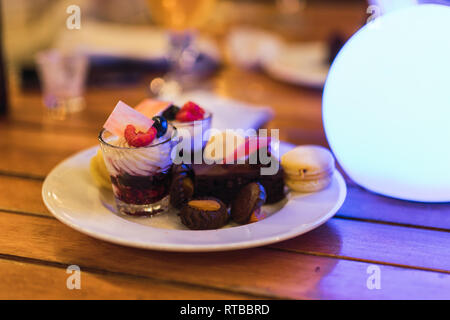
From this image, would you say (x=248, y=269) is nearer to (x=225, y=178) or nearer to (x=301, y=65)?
(x=225, y=178)

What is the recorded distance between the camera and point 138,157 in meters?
0.83

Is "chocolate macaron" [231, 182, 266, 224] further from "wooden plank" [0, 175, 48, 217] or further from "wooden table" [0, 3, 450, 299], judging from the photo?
"wooden plank" [0, 175, 48, 217]

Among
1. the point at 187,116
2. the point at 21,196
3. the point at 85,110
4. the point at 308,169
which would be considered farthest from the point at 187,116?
the point at 85,110

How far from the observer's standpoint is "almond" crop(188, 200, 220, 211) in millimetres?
824

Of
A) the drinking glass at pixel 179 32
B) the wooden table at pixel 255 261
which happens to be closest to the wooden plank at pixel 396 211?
the wooden table at pixel 255 261

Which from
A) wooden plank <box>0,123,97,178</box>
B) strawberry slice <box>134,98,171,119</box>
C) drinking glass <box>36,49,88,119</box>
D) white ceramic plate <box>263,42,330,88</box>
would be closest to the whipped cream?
strawberry slice <box>134,98,171,119</box>

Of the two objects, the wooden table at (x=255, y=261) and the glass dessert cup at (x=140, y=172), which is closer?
the wooden table at (x=255, y=261)

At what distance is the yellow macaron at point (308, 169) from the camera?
908 mm

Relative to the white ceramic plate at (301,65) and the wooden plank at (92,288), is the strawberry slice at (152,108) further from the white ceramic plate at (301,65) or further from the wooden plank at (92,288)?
the white ceramic plate at (301,65)

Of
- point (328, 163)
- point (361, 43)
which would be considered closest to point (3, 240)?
point (328, 163)

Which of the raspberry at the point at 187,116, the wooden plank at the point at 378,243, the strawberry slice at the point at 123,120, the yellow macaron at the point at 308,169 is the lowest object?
the wooden plank at the point at 378,243

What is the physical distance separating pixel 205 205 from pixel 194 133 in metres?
0.20

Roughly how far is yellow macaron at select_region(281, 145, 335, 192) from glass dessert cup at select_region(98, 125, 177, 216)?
0.71 ft
